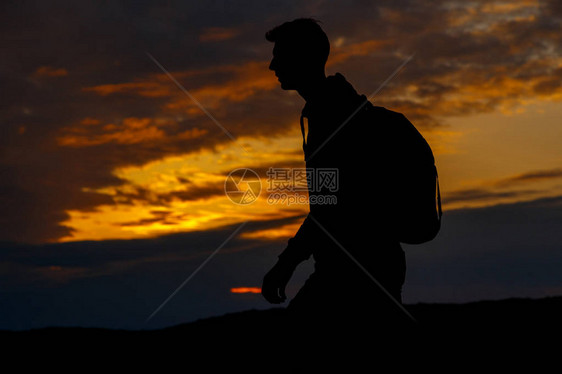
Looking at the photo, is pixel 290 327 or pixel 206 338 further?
pixel 206 338

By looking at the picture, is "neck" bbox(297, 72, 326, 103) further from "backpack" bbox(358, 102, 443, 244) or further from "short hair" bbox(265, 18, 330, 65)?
"backpack" bbox(358, 102, 443, 244)

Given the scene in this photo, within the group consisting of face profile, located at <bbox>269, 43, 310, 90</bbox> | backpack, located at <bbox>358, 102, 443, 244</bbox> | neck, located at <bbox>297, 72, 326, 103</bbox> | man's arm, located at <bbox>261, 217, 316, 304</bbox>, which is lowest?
man's arm, located at <bbox>261, 217, 316, 304</bbox>

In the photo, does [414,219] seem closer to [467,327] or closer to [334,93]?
[334,93]

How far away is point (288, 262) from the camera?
397 centimetres

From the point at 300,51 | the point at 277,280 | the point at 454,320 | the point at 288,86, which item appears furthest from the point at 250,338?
the point at 300,51

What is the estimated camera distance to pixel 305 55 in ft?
13.5

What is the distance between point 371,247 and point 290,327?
2.30 ft

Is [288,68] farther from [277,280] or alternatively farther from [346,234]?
[277,280]

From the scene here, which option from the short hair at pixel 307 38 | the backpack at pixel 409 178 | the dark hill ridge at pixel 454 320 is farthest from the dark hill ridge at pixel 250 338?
the short hair at pixel 307 38

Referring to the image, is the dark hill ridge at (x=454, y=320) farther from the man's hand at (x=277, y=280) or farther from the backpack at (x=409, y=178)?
the backpack at (x=409, y=178)

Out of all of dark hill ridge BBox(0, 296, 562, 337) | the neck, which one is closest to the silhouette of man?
the neck

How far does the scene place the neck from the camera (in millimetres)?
4086

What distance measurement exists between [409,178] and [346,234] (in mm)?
494

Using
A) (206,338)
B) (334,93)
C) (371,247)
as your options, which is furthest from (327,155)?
(206,338)
